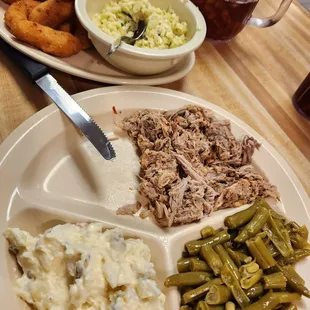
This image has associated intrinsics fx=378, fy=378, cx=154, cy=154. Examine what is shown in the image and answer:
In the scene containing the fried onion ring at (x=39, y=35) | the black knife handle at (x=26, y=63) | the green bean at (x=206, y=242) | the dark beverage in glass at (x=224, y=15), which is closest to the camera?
the green bean at (x=206, y=242)

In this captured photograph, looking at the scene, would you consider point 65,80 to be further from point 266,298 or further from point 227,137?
point 266,298

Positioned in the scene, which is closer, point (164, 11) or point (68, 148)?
point (68, 148)

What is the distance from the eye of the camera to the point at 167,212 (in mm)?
1850

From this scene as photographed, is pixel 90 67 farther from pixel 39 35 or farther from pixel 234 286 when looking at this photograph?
pixel 234 286

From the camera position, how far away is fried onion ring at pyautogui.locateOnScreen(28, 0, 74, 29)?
2.24 m

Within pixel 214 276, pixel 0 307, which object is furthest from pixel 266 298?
pixel 0 307

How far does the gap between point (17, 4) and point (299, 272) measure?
217 cm

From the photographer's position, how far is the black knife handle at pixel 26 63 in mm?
2020

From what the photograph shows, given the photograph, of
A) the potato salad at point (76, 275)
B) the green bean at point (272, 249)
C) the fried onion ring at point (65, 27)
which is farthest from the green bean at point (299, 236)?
the fried onion ring at point (65, 27)

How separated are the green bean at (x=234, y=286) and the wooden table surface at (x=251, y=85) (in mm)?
957

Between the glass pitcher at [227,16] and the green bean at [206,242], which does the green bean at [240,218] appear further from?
the glass pitcher at [227,16]

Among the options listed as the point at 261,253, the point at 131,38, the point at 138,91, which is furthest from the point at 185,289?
the point at 131,38

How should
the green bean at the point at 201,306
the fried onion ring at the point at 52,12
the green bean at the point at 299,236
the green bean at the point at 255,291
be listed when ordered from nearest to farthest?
1. the green bean at the point at 201,306
2. the green bean at the point at 255,291
3. the green bean at the point at 299,236
4. the fried onion ring at the point at 52,12

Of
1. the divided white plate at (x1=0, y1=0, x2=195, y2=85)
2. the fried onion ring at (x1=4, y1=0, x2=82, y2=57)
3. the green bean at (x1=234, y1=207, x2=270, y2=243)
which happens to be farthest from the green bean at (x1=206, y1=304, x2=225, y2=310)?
the fried onion ring at (x1=4, y1=0, x2=82, y2=57)
